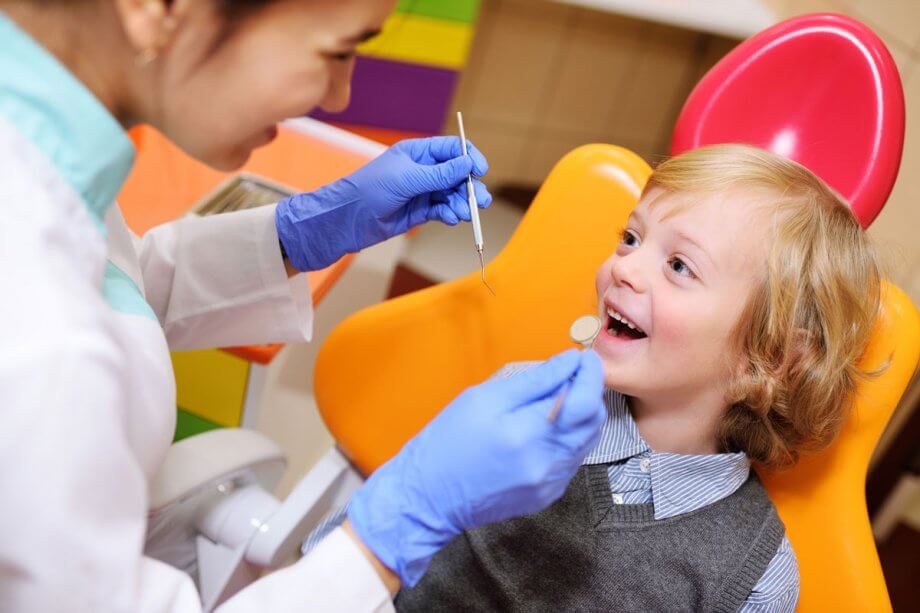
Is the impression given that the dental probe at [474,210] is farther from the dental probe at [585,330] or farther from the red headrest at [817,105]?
the red headrest at [817,105]

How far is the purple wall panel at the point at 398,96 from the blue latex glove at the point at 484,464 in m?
1.31

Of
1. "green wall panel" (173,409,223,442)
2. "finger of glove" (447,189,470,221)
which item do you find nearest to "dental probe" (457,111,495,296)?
"finger of glove" (447,189,470,221)

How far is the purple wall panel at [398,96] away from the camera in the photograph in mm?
1985

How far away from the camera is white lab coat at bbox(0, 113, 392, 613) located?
2.07 ft

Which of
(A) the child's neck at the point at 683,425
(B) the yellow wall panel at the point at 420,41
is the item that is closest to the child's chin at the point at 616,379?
(A) the child's neck at the point at 683,425

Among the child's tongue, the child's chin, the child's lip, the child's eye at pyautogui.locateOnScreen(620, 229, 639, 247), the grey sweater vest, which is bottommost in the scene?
the grey sweater vest

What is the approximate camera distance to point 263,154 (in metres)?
1.67

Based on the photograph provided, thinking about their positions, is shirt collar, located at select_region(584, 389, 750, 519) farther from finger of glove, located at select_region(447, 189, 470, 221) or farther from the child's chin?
finger of glove, located at select_region(447, 189, 470, 221)

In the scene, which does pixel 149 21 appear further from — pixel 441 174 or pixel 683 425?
pixel 683 425

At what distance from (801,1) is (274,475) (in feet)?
5.72

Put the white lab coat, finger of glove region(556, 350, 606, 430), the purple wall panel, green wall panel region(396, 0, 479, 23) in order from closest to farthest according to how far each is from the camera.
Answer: the white lab coat < finger of glove region(556, 350, 606, 430) < green wall panel region(396, 0, 479, 23) < the purple wall panel

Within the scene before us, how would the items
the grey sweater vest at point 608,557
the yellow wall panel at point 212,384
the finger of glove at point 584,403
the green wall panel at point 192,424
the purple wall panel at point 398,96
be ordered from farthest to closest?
the purple wall panel at point 398,96 → the green wall panel at point 192,424 → the yellow wall panel at point 212,384 → the grey sweater vest at point 608,557 → the finger of glove at point 584,403

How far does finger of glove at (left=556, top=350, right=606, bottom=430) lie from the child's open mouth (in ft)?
0.78

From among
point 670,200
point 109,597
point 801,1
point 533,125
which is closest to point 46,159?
point 109,597
